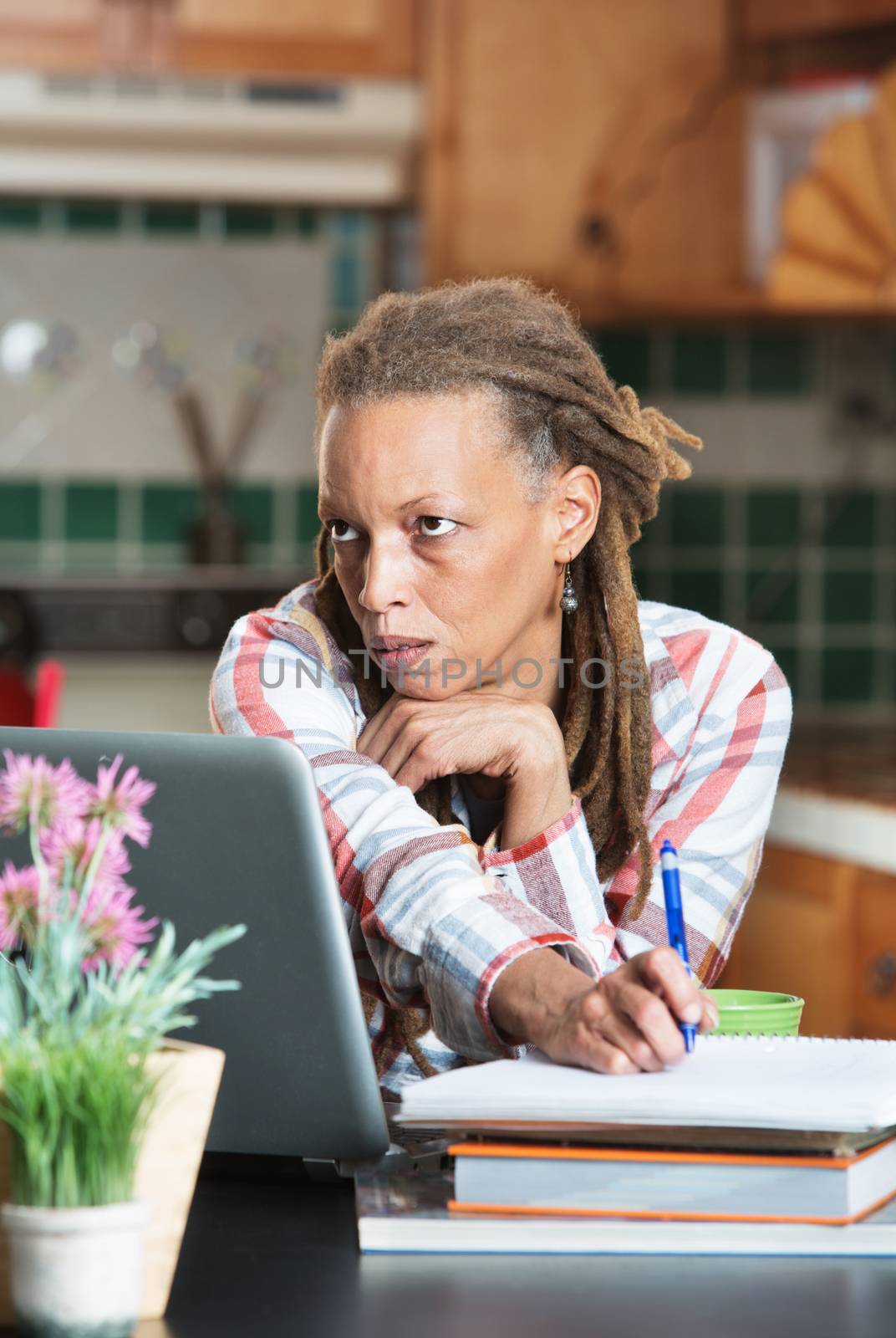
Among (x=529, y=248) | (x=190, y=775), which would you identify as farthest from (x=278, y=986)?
(x=529, y=248)

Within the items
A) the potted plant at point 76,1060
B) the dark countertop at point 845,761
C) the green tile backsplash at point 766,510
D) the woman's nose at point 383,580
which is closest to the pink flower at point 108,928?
the potted plant at point 76,1060

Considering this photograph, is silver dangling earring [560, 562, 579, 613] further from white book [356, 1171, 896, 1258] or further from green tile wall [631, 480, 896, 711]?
green tile wall [631, 480, 896, 711]

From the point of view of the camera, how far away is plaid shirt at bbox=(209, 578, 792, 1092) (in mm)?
958

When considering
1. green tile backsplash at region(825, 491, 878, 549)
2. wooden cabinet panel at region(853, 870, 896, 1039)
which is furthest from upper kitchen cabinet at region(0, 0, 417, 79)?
wooden cabinet panel at region(853, 870, 896, 1039)

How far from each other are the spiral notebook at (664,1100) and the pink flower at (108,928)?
0.16m

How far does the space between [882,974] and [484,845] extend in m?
1.22

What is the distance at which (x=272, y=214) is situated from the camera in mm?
3504

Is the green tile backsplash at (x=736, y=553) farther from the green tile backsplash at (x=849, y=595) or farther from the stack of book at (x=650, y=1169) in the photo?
the stack of book at (x=650, y=1169)

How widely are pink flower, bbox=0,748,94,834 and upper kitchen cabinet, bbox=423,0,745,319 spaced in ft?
8.38

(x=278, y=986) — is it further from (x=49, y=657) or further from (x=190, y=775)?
(x=49, y=657)

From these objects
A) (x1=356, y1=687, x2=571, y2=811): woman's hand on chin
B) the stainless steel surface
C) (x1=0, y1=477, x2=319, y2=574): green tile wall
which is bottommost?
the stainless steel surface

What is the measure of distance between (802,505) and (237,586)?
111 centimetres

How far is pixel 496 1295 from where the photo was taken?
0.71 metres

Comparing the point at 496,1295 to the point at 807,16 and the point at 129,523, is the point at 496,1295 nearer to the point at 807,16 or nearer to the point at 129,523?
the point at 807,16
